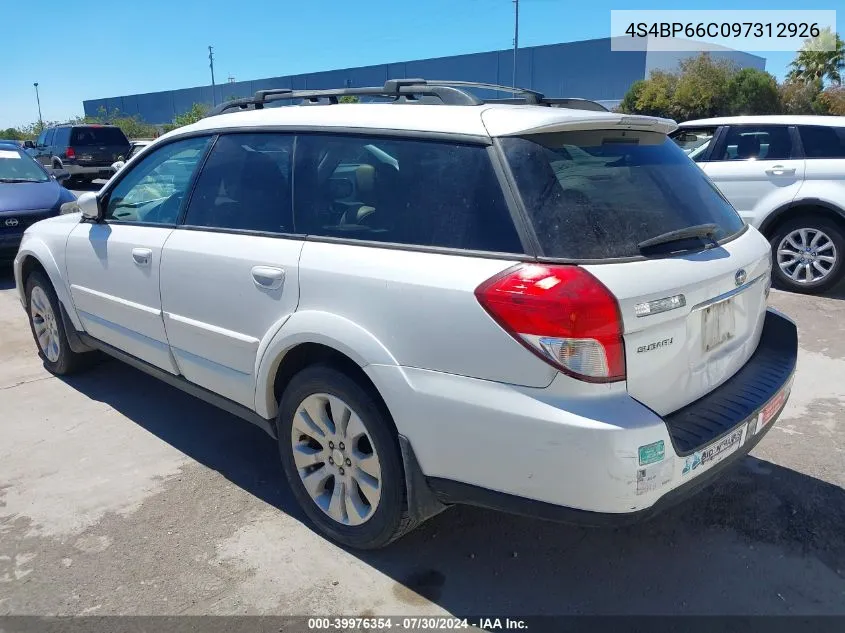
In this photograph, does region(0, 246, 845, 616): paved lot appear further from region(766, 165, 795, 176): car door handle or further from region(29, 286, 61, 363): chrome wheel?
region(766, 165, 795, 176): car door handle

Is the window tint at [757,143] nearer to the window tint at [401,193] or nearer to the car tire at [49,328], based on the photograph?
the window tint at [401,193]

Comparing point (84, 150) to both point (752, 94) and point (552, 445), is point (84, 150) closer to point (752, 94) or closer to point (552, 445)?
point (552, 445)

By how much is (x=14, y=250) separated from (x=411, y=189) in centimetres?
737

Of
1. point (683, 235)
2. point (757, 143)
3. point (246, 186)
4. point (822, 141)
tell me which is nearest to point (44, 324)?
point (246, 186)

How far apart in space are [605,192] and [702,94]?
38.1 m

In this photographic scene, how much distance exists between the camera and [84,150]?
71.3 feet

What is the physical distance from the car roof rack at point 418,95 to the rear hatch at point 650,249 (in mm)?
559

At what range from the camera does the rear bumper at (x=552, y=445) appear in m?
2.16

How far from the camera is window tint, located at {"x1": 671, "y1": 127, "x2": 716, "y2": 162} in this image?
25.4ft

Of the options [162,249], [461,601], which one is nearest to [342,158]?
[162,249]

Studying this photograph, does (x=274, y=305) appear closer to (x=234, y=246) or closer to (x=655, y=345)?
(x=234, y=246)

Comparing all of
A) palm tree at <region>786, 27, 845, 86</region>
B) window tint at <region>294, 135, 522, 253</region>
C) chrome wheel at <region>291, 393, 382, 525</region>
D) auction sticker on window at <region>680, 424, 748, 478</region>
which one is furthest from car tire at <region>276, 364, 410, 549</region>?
palm tree at <region>786, 27, 845, 86</region>

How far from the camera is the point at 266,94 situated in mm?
3930

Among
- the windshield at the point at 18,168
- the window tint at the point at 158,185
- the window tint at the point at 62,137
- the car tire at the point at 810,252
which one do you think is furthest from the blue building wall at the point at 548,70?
the window tint at the point at 158,185
